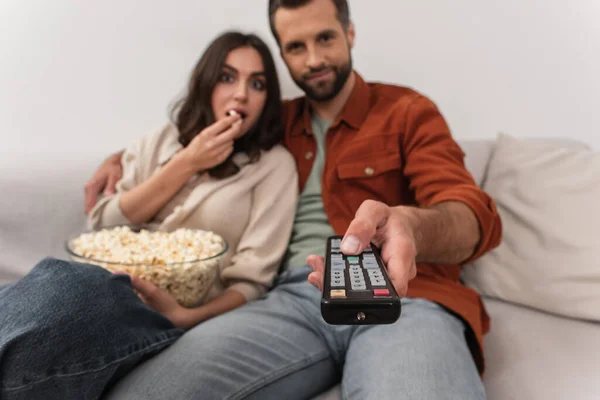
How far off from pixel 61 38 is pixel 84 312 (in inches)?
41.2

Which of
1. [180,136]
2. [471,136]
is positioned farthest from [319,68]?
[471,136]

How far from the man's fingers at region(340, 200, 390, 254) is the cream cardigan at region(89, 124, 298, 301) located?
1.50 ft

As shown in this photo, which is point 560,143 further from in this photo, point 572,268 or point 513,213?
point 572,268

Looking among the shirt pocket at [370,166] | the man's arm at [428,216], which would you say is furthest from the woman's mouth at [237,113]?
the man's arm at [428,216]

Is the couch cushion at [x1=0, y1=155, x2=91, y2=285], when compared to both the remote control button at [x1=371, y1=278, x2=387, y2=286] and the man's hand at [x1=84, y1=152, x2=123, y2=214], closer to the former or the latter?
the man's hand at [x1=84, y1=152, x2=123, y2=214]

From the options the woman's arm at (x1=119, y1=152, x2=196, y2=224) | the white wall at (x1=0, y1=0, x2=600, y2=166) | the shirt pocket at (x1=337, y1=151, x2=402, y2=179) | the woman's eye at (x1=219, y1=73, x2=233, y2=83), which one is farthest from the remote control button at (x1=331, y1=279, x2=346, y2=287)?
the white wall at (x1=0, y1=0, x2=600, y2=166)

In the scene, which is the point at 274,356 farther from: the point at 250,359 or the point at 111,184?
the point at 111,184

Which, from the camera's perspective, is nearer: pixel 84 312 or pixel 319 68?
pixel 84 312

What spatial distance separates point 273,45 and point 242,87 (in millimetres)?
419

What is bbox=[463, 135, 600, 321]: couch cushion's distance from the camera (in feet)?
3.35

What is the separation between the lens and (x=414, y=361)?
713 mm

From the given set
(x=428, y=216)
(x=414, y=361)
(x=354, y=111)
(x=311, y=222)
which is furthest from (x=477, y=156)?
(x=414, y=361)

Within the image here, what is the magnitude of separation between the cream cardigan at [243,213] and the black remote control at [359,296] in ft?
1.51

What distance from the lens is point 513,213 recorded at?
3.76 feet
